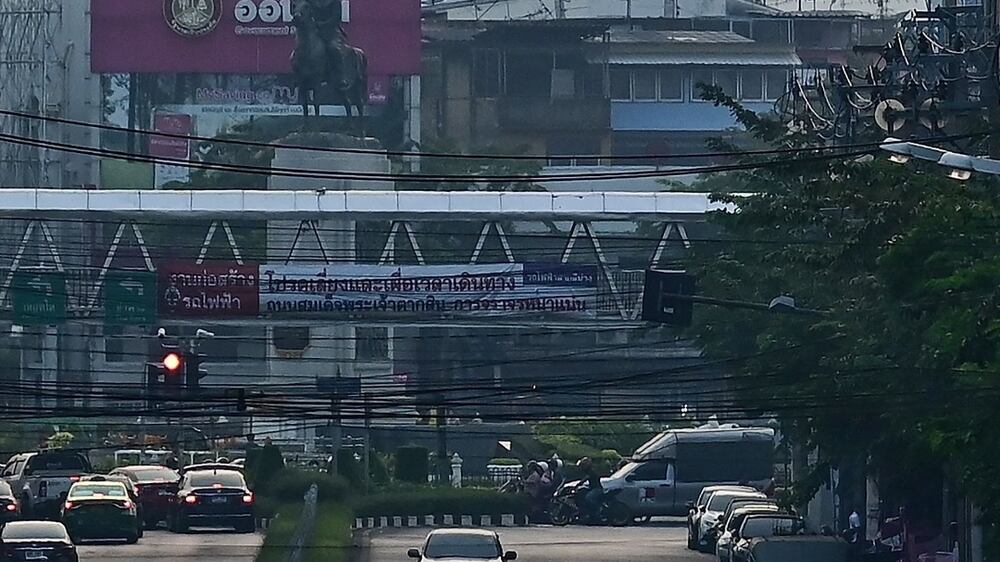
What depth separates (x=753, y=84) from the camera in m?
119

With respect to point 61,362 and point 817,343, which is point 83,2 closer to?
point 61,362

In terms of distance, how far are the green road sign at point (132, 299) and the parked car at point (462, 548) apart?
69.1ft

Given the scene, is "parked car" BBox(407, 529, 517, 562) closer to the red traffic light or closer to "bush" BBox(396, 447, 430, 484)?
the red traffic light

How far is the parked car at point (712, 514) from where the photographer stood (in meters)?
44.6

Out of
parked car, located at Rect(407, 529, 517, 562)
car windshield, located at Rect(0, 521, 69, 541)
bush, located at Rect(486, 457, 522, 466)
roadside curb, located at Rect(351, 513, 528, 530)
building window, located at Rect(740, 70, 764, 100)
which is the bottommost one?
bush, located at Rect(486, 457, 522, 466)

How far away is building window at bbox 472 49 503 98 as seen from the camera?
375ft

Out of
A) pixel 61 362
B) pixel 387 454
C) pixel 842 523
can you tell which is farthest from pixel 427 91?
pixel 842 523

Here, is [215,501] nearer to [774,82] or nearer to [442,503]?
[442,503]

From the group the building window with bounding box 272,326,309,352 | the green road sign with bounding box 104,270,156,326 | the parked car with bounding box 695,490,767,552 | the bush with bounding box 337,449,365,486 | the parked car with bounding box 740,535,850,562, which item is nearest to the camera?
the parked car with bounding box 740,535,850,562

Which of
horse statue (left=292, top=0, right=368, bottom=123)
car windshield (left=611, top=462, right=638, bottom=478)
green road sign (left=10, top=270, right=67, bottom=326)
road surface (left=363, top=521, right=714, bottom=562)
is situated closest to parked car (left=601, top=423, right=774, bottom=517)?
car windshield (left=611, top=462, right=638, bottom=478)

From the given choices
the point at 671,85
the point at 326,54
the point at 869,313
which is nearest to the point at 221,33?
the point at 326,54

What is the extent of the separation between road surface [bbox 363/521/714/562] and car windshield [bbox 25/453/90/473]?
22.2 ft

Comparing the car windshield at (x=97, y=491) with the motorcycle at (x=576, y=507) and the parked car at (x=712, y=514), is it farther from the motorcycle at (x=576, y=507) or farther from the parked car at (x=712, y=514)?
the motorcycle at (x=576, y=507)

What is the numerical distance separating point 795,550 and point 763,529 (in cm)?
273
